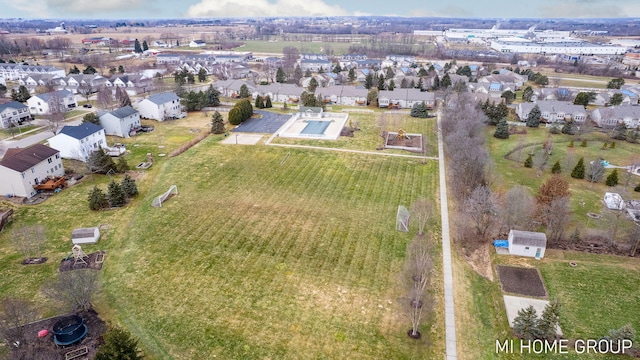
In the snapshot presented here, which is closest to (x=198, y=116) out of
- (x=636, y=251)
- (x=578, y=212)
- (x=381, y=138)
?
(x=381, y=138)

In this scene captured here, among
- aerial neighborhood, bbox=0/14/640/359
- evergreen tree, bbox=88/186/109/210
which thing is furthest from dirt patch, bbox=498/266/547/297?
evergreen tree, bbox=88/186/109/210

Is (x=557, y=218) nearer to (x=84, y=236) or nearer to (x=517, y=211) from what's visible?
(x=517, y=211)

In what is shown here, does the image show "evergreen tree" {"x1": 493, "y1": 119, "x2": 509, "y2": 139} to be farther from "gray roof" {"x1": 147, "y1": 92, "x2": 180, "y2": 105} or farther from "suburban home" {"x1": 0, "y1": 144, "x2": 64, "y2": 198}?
"suburban home" {"x1": 0, "y1": 144, "x2": 64, "y2": 198}

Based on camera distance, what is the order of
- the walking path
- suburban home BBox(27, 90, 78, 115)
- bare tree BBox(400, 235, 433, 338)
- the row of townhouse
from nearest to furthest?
the walking path → bare tree BBox(400, 235, 433, 338) → suburban home BBox(27, 90, 78, 115) → the row of townhouse

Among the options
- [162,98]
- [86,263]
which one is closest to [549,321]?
[86,263]

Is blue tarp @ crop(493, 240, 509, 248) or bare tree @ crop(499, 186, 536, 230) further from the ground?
bare tree @ crop(499, 186, 536, 230)

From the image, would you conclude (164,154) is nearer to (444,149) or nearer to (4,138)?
(4,138)

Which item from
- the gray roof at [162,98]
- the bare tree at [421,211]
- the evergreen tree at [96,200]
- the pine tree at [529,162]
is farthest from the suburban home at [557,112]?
the evergreen tree at [96,200]
